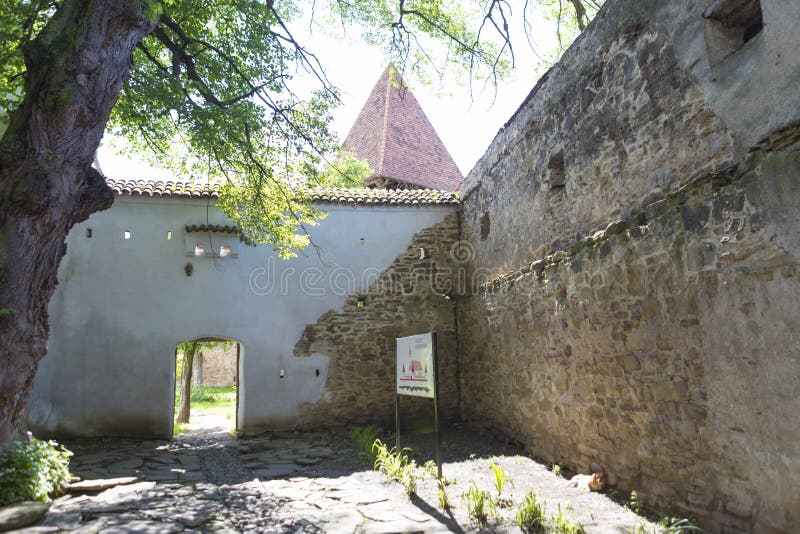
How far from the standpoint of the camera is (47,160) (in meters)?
4.54

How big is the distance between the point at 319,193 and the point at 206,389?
15800 millimetres

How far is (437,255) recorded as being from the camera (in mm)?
10336

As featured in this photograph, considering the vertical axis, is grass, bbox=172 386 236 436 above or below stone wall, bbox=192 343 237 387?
below

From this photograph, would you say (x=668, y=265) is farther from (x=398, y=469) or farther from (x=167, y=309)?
(x=167, y=309)

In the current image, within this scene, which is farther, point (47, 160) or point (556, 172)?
point (556, 172)

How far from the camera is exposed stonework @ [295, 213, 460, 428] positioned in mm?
9626

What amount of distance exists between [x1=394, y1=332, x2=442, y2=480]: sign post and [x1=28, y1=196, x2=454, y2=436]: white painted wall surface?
146 inches

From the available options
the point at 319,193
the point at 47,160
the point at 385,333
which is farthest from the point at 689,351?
the point at 319,193

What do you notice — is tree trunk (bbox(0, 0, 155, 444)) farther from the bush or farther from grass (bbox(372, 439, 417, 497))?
grass (bbox(372, 439, 417, 497))

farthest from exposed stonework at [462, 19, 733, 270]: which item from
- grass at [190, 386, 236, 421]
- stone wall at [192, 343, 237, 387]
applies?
stone wall at [192, 343, 237, 387]

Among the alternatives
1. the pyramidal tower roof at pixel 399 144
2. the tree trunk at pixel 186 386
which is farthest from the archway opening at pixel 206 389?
the pyramidal tower roof at pixel 399 144

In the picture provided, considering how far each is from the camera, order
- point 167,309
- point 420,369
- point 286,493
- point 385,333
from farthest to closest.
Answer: point 385,333 → point 167,309 → point 420,369 → point 286,493

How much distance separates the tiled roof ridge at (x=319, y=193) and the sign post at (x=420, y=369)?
146 inches

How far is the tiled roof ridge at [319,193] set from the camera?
9.19 m
